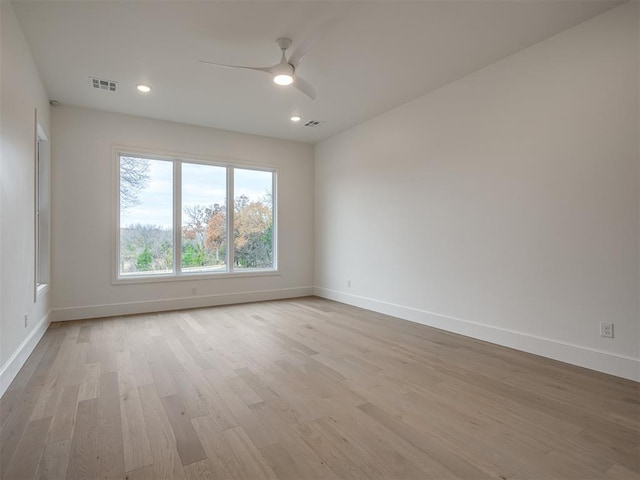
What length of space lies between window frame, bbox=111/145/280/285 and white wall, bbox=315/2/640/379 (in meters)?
2.10

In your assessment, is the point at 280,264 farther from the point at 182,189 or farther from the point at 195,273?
the point at 182,189

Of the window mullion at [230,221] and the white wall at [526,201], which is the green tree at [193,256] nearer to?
the window mullion at [230,221]

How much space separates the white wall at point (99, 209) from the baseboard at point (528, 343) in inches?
114

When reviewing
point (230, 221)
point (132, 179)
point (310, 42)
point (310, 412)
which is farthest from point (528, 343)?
point (132, 179)

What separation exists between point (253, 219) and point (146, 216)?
1.75 meters

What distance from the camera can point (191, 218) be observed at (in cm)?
566

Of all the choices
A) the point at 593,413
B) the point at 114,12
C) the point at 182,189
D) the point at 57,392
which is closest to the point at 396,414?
the point at 593,413

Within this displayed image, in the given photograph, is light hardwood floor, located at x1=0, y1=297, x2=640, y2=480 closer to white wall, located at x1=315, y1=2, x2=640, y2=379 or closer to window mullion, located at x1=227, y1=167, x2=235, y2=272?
white wall, located at x1=315, y1=2, x2=640, y2=379

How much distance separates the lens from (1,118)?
2.46 meters

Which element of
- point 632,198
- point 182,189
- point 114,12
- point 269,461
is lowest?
point 269,461

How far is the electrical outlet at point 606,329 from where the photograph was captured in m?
2.85

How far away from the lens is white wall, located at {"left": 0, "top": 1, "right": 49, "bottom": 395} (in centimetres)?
255

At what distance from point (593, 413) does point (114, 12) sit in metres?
4.58

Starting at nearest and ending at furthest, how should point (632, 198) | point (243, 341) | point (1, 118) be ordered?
point (1, 118), point (632, 198), point (243, 341)
